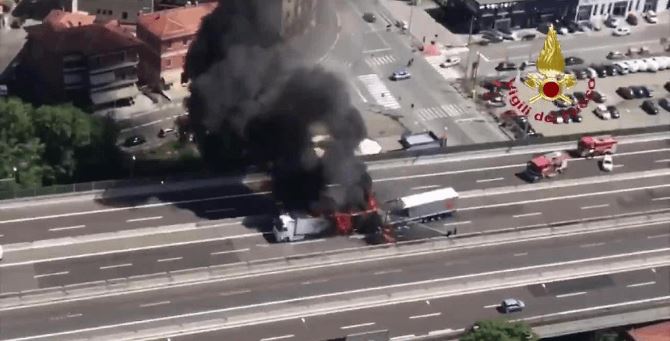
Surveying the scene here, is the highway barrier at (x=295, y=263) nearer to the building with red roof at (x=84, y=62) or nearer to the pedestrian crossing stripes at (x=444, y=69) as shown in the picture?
the building with red roof at (x=84, y=62)

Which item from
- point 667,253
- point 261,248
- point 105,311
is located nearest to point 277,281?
point 261,248

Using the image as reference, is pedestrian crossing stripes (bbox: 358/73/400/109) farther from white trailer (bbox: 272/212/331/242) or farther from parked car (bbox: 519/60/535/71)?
white trailer (bbox: 272/212/331/242)

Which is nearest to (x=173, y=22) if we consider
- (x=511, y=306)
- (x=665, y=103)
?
(x=511, y=306)

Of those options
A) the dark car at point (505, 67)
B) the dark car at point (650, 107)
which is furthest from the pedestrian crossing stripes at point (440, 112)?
the dark car at point (650, 107)

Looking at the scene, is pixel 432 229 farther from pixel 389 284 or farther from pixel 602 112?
pixel 602 112

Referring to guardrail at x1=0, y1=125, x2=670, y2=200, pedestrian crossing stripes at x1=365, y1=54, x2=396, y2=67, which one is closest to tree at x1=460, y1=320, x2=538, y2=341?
guardrail at x1=0, y1=125, x2=670, y2=200

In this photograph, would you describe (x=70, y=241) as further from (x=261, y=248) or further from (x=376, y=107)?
(x=376, y=107)
